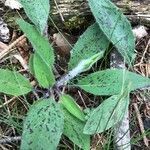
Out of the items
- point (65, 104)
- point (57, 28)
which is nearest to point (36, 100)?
point (65, 104)

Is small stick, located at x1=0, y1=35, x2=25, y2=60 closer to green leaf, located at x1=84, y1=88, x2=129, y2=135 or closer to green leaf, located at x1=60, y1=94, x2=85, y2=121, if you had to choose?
green leaf, located at x1=60, y1=94, x2=85, y2=121

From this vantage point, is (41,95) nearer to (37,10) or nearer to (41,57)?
(41,57)

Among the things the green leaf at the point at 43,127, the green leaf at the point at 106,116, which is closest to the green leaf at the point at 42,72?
the green leaf at the point at 43,127

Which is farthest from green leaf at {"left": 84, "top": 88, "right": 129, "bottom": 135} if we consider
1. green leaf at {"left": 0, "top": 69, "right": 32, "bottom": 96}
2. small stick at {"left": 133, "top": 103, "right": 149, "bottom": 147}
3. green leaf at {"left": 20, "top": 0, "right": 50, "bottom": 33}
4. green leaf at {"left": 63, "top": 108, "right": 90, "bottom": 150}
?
green leaf at {"left": 20, "top": 0, "right": 50, "bottom": 33}

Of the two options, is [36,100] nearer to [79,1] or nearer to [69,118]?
[69,118]

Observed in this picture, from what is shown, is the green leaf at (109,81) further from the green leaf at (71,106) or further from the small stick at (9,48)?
the small stick at (9,48)
